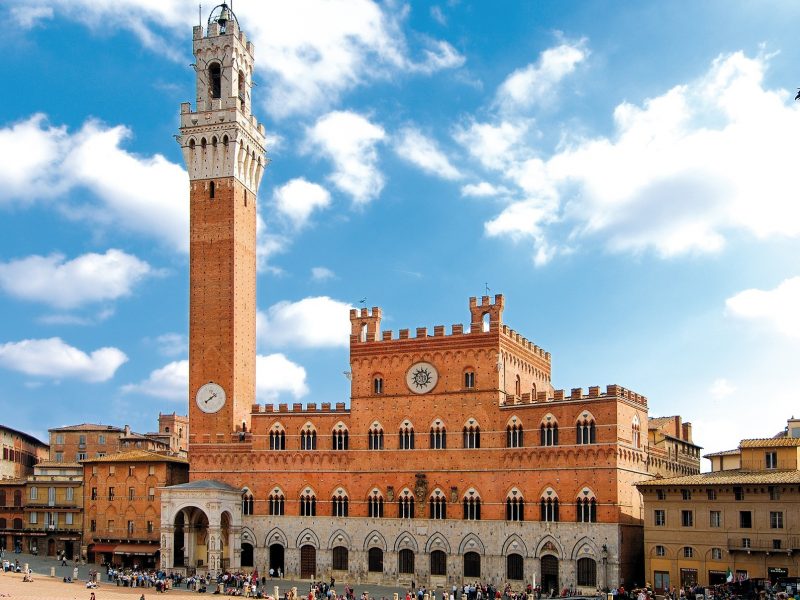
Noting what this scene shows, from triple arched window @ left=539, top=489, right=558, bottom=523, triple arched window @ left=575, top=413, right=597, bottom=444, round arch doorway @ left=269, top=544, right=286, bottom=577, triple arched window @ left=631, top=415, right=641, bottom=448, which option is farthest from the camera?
round arch doorway @ left=269, top=544, right=286, bottom=577

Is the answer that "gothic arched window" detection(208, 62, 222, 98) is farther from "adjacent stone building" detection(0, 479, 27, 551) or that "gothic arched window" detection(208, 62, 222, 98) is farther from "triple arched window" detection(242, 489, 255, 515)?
"adjacent stone building" detection(0, 479, 27, 551)

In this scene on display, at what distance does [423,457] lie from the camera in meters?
64.4

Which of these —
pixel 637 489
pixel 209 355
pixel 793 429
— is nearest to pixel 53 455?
pixel 209 355

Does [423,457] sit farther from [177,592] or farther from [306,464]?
[177,592]

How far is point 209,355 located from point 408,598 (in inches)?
1019

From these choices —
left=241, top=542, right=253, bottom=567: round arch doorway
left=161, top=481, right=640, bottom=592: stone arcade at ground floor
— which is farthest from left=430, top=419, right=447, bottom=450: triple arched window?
left=241, top=542, right=253, bottom=567: round arch doorway

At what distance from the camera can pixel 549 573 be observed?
59094 mm

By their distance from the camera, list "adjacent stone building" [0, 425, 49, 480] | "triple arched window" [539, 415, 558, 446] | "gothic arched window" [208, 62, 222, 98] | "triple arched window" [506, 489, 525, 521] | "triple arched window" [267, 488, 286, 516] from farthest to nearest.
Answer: "adjacent stone building" [0, 425, 49, 480]
"gothic arched window" [208, 62, 222, 98]
"triple arched window" [267, 488, 286, 516]
"triple arched window" [506, 489, 525, 521]
"triple arched window" [539, 415, 558, 446]

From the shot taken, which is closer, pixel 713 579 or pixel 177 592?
pixel 713 579

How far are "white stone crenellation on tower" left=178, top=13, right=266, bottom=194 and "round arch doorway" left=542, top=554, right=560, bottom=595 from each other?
117ft

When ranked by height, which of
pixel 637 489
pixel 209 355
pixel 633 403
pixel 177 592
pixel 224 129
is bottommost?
pixel 177 592

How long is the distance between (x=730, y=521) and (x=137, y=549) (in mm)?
40441

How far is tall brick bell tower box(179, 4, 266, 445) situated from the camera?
230ft

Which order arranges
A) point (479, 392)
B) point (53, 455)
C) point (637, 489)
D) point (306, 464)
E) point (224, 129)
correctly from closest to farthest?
point (637, 489) → point (479, 392) → point (306, 464) → point (224, 129) → point (53, 455)
